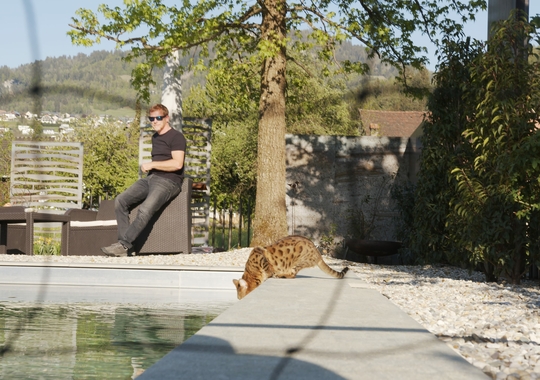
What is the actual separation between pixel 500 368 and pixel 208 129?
8.36 meters

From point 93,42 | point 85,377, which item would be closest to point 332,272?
point 85,377

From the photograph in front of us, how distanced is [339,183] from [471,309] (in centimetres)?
635

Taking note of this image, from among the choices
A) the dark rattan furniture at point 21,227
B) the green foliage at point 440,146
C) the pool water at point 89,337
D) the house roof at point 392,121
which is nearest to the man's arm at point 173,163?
the dark rattan furniture at point 21,227

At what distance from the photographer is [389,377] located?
2.01m

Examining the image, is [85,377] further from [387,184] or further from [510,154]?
[387,184]

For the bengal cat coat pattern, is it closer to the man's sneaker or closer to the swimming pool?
the swimming pool

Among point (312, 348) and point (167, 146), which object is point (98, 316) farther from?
point (167, 146)

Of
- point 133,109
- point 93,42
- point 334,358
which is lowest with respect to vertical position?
point 334,358

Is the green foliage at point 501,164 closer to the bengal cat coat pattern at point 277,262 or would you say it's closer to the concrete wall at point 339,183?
the bengal cat coat pattern at point 277,262

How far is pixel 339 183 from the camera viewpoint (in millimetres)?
10836

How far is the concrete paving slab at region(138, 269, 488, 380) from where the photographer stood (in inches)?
79.3

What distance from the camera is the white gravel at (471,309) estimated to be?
2.84m

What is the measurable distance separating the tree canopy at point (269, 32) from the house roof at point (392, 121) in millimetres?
18736

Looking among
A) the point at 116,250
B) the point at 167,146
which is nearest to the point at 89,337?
the point at 116,250
